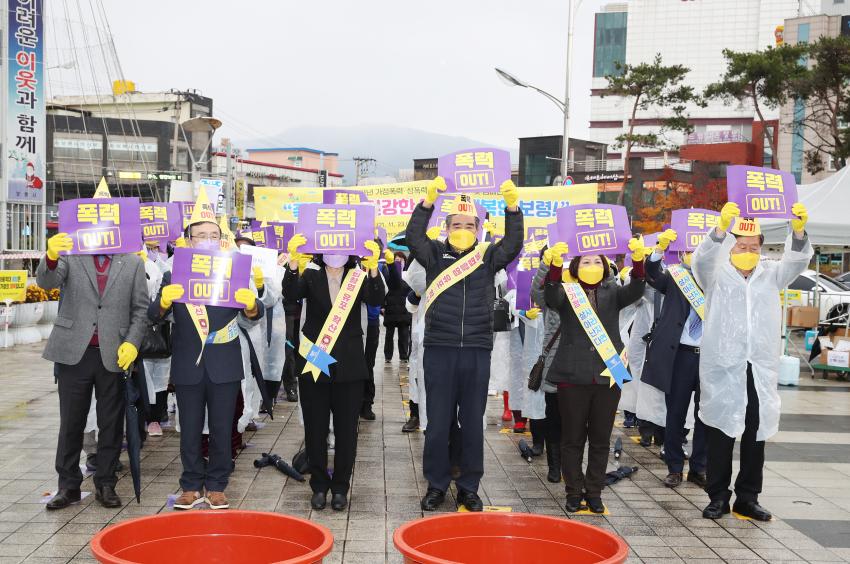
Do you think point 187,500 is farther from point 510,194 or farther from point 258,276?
point 510,194

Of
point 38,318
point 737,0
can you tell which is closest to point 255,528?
point 38,318

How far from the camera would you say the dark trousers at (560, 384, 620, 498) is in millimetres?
6340

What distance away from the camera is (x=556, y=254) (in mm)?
6254

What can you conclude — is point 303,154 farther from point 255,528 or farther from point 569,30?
point 255,528

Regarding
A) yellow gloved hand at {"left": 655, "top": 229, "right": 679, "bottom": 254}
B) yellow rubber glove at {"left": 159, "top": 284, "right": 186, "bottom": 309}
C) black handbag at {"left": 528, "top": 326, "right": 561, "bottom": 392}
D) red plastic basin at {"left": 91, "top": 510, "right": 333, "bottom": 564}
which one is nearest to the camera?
red plastic basin at {"left": 91, "top": 510, "right": 333, "bottom": 564}

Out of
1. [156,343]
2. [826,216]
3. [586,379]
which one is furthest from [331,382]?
[826,216]

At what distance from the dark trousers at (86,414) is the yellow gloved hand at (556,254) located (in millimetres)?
3029

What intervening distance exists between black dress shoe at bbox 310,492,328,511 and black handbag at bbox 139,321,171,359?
139cm

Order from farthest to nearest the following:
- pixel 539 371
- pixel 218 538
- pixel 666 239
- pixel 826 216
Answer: pixel 826 216
pixel 666 239
pixel 539 371
pixel 218 538

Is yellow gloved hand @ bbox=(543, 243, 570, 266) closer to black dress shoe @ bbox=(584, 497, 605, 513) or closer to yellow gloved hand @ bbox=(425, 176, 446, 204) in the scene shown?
yellow gloved hand @ bbox=(425, 176, 446, 204)

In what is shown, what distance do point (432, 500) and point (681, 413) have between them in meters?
2.25

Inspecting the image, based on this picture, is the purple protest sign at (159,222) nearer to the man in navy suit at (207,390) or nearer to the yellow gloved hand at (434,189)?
the man in navy suit at (207,390)

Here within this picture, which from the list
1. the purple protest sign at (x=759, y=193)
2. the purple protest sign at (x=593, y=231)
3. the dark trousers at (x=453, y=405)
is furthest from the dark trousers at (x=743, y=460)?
the dark trousers at (x=453, y=405)

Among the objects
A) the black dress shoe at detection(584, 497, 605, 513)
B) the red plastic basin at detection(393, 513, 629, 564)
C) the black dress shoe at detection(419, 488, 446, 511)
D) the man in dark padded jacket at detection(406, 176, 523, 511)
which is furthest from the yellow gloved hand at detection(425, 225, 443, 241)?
the red plastic basin at detection(393, 513, 629, 564)
